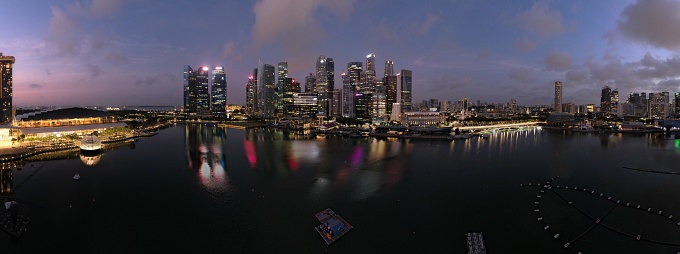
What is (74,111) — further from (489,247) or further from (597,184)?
(597,184)

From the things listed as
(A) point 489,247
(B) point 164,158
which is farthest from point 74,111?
(A) point 489,247

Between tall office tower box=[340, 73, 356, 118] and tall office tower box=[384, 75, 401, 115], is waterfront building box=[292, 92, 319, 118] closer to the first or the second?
tall office tower box=[340, 73, 356, 118]

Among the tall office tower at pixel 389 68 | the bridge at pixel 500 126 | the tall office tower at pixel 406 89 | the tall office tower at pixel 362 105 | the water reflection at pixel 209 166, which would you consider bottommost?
the water reflection at pixel 209 166

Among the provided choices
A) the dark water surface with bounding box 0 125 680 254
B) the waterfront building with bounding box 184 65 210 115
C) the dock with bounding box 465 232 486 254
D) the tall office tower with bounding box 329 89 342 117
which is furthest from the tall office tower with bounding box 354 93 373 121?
the dock with bounding box 465 232 486 254

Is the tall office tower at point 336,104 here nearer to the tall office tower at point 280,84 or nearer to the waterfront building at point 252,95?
the tall office tower at point 280,84

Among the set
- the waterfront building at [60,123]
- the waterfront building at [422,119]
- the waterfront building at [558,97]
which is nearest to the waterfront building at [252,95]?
the waterfront building at [422,119]
